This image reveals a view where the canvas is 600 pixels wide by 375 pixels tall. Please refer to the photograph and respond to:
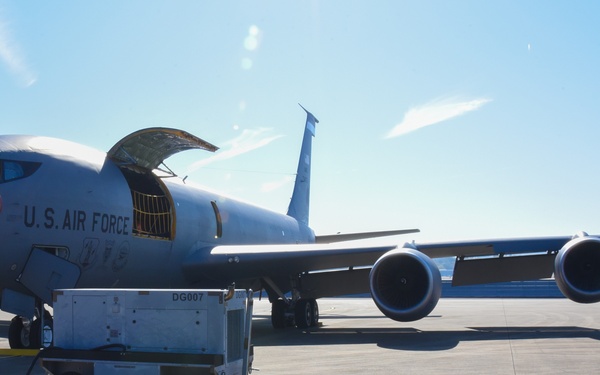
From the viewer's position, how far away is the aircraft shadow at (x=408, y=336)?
12.3 meters

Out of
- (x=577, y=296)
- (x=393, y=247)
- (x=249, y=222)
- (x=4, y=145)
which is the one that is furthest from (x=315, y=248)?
(x=4, y=145)

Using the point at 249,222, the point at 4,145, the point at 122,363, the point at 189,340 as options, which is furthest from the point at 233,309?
the point at 249,222

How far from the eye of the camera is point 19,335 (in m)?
11.1

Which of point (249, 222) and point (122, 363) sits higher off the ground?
point (249, 222)

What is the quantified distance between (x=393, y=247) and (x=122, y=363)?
847cm

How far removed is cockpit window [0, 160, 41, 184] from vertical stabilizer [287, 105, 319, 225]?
47.2 ft

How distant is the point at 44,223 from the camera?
10.6 metres

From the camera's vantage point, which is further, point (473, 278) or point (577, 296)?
point (473, 278)

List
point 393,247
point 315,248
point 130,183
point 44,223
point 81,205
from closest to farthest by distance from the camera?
point 44,223, point 81,205, point 130,183, point 393,247, point 315,248

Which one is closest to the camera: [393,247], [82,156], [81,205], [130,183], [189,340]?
[189,340]

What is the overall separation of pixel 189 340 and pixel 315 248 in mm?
8830

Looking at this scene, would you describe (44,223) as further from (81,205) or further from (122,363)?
(122,363)

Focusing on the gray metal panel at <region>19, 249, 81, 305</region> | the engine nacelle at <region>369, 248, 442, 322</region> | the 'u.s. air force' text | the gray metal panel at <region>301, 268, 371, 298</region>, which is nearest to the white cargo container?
the gray metal panel at <region>19, 249, 81, 305</region>

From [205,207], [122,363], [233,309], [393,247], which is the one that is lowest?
[122,363]
